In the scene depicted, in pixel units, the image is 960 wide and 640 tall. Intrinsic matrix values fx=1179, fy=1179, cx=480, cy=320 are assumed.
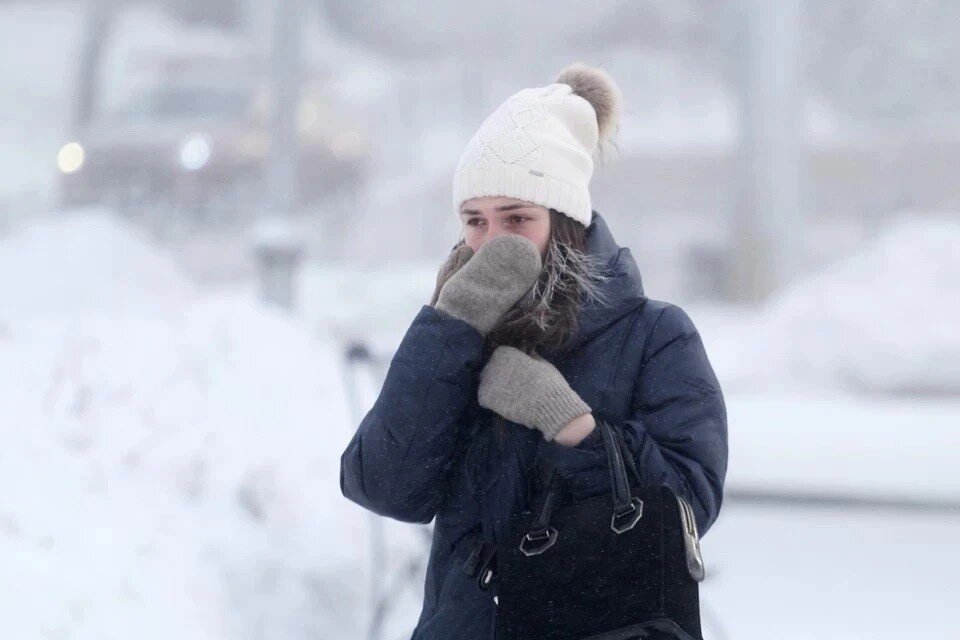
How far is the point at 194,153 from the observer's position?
11.1 metres

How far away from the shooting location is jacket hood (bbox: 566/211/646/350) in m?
1.80

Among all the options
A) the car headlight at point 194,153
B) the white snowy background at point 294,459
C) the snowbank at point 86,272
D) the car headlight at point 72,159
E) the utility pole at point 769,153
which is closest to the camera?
the white snowy background at point 294,459

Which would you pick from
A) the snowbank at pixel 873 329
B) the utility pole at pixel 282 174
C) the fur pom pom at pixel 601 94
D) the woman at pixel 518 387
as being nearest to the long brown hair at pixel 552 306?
the woman at pixel 518 387

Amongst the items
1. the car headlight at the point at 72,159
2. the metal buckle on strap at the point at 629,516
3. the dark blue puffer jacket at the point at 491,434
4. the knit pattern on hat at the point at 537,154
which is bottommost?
the metal buckle on strap at the point at 629,516

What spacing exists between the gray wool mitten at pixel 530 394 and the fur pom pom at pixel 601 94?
52 cm

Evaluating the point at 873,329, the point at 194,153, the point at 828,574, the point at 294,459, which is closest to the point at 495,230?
the point at 294,459

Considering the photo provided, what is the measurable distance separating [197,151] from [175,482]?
26.0 ft

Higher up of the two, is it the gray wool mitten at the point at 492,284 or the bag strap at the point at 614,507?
the gray wool mitten at the point at 492,284

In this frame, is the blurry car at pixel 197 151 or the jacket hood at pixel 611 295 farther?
the blurry car at pixel 197 151

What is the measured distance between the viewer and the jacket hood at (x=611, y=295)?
1.80 metres

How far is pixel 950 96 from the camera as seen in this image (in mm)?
14523

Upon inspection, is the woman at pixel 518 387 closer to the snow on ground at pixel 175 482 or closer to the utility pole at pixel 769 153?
the snow on ground at pixel 175 482

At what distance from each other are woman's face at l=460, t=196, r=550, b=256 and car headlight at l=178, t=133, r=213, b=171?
966 centimetres

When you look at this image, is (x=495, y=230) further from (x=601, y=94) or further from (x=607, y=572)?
(x=607, y=572)
